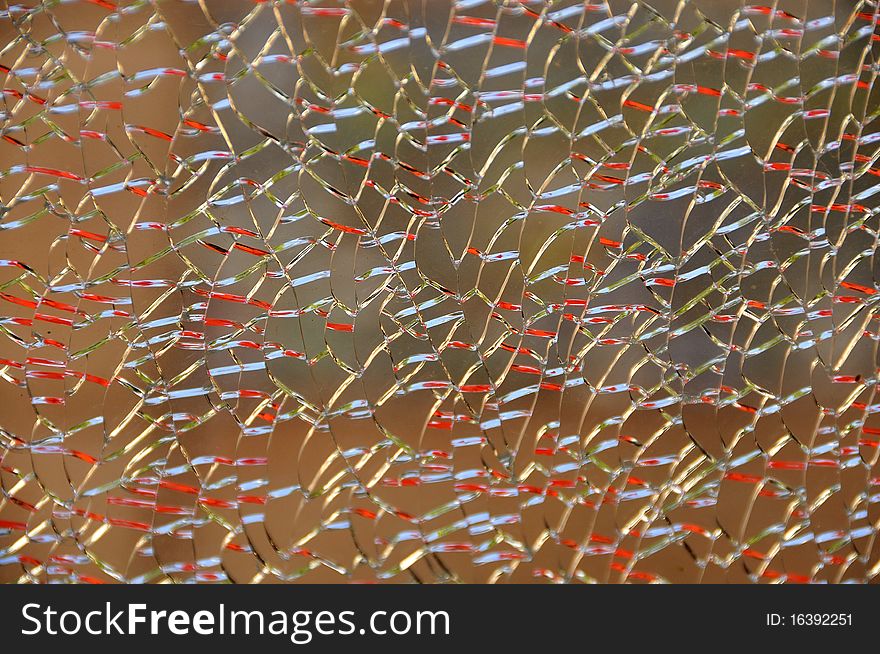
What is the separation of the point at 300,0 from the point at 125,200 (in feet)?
0.75

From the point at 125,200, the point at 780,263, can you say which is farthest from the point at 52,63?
the point at 780,263

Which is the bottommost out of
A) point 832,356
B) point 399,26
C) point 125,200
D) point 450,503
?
point 450,503

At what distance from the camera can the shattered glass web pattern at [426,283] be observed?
0.69 meters

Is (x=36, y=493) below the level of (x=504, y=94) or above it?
below

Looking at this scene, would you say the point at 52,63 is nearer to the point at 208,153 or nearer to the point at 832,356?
the point at 208,153

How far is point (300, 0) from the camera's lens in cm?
69

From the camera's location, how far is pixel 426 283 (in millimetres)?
711

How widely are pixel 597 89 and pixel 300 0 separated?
0.27 m

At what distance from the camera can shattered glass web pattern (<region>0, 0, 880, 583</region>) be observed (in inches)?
27.2

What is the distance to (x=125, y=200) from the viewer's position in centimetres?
69

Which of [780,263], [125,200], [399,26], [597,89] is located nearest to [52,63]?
[125,200]

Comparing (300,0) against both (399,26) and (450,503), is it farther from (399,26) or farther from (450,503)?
(450,503)

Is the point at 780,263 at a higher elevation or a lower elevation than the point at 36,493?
higher

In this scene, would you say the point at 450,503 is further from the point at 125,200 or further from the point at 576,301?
the point at 125,200
